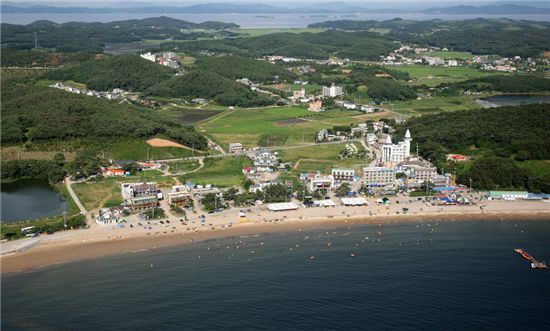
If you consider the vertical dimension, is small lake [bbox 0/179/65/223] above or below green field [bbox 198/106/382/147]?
below

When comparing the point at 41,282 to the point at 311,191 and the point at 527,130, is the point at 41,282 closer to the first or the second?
the point at 311,191

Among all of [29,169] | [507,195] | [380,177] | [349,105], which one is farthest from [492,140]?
[29,169]

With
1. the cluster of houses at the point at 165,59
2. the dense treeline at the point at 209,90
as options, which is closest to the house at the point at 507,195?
the dense treeline at the point at 209,90

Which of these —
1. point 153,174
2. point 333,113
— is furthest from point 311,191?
point 333,113

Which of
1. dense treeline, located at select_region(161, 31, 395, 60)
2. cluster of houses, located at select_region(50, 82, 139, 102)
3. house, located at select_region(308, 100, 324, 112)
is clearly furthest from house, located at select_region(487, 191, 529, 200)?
dense treeline, located at select_region(161, 31, 395, 60)

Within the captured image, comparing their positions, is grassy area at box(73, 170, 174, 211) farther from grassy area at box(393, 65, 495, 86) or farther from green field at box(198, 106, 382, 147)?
grassy area at box(393, 65, 495, 86)

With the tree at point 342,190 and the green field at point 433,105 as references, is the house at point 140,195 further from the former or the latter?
the green field at point 433,105
